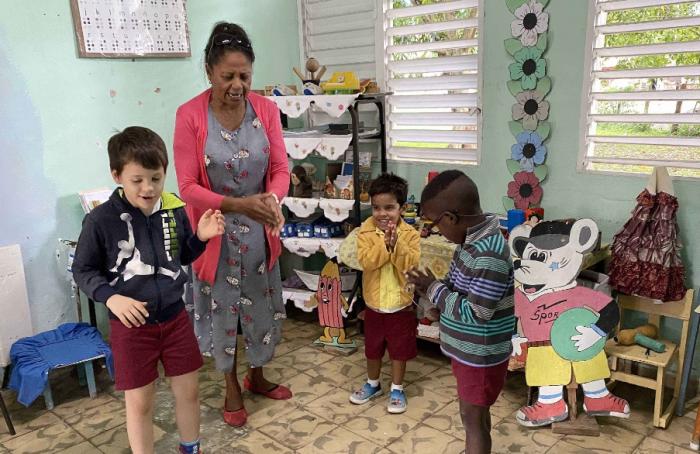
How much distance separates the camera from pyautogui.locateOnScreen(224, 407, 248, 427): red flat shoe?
2.49 metres

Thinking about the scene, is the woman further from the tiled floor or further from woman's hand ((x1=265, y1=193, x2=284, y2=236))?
the tiled floor

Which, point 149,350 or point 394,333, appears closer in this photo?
point 149,350

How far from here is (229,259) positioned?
233 centimetres


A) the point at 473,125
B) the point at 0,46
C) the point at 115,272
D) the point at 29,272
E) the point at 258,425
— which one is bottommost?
the point at 258,425

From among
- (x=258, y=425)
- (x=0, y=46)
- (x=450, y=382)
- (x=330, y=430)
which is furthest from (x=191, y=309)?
(x=0, y=46)

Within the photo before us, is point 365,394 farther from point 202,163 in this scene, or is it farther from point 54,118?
point 54,118

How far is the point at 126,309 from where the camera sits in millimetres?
1738

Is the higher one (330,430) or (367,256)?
(367,256)

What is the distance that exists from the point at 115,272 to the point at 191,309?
70 cm

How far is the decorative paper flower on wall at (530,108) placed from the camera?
278cm

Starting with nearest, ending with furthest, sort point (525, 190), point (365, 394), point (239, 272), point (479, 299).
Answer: point (479, 299), point (239, 272), point (365, 394), point (525, 190)

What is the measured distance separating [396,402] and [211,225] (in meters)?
1.24

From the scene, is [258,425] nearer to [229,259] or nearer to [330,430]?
[330,430]

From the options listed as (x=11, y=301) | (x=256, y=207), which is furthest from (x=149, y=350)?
(x=11, y=301)
